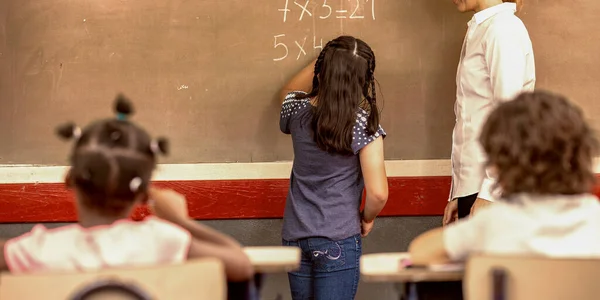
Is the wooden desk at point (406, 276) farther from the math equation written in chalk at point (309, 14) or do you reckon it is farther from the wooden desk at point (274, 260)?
the math equation written in chalk at point (309, 14)

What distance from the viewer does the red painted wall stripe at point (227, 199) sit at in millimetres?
3660

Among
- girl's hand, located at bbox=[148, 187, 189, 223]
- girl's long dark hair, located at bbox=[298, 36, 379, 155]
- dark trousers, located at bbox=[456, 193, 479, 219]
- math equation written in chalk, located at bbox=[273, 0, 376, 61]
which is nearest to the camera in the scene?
girl's hand, located at bbox=[148, 187, 189, 223]

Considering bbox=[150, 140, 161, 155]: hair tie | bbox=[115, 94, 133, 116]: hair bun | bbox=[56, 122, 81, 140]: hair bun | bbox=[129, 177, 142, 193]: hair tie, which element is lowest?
bbox=[129, 177, 142, 193]: hair tie

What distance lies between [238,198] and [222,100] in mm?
453

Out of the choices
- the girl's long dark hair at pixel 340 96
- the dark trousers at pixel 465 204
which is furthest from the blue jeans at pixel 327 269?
the dark trousers at pixel 465 204

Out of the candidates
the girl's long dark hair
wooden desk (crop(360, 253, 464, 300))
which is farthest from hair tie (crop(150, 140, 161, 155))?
the girl's long dark hair

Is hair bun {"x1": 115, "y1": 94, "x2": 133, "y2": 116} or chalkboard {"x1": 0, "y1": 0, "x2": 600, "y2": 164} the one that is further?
chalkboard {"x1": 0, "y1": 0, "x2": 600, "y2": 164}

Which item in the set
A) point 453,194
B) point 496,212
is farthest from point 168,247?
point 453,194

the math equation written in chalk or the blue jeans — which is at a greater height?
the math equation written in chalk

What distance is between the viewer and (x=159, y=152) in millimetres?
2102

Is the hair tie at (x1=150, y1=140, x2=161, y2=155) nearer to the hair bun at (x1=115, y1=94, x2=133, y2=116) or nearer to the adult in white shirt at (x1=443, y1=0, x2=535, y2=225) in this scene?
the hair bun at (x1=115, y1=94, x2=133, y2=116)

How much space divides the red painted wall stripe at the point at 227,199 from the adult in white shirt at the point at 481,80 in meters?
0.37

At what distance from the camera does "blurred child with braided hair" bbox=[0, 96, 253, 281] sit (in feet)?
6.47

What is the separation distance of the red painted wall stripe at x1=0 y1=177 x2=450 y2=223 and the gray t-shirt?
55 centimetres
